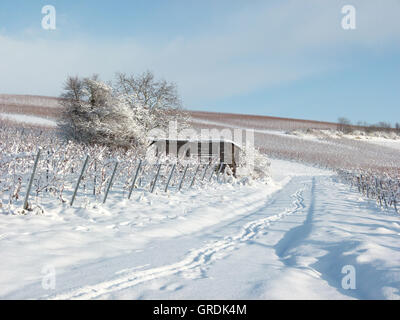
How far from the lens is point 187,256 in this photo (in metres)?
4.64

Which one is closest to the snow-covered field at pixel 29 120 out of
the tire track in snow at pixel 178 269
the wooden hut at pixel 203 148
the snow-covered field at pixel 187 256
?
the wooden hut at pixel 203 148

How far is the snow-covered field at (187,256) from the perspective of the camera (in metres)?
3.24

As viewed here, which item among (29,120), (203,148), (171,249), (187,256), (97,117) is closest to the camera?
(187,256)

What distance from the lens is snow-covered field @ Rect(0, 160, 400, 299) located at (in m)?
3.24

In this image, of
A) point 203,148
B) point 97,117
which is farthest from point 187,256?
point 203,148

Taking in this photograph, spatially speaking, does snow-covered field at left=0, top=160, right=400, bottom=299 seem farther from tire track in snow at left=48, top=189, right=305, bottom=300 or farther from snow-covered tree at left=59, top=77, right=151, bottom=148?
snow-covered tree at left=59, top=77, right=151, bottom=148

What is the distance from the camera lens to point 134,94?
24.3 meters

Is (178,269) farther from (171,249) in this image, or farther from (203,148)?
(203,148)

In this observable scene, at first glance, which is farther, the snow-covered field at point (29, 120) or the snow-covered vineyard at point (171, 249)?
the snow-covered field at point (29, 120)

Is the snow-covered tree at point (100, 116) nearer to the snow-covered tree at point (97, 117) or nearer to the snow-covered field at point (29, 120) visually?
the snow-covered tree at point (97, 117)

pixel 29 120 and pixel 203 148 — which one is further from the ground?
pixel 29 120

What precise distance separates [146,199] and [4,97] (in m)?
95.1

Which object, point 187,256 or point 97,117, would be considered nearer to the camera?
point 187,256
